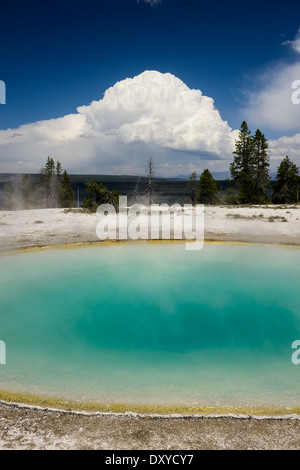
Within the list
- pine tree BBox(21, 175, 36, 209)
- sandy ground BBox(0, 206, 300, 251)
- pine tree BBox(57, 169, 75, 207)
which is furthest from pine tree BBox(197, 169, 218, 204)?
pine tree BBox(21, 175, 36, 209)

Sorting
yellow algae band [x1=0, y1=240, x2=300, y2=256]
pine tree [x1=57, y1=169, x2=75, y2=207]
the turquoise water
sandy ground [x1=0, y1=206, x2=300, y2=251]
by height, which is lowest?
the turquoise water

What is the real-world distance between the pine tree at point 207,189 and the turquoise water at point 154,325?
26.3 m

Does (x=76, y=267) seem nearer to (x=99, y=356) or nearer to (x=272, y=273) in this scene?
(x=99, y=356)

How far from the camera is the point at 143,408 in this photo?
17.6 ft

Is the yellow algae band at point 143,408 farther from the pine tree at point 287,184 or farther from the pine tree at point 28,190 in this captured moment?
the pine tree at point 28,190

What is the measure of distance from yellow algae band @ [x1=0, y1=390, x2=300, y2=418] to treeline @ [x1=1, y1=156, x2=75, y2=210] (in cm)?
4472

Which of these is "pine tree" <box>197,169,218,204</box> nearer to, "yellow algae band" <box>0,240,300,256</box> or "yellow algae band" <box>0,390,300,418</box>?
"yellow algae band" <box>0,240,300,256</box>

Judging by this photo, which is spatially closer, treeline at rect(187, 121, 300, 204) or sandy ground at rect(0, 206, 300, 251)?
sandy ground at rect(0, 206, 300, 251)

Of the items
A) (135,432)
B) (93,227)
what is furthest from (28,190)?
(135,432)

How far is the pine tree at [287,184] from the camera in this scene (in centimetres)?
4209

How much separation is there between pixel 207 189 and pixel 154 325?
35794 mm

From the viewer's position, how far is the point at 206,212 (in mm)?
25469

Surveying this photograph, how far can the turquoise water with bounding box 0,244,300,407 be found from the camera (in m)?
6.21
